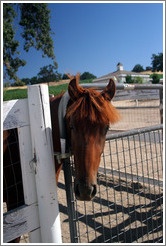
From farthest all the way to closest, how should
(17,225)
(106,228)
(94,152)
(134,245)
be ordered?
(106,228) → (94,152) → (134,245) → (17,225)

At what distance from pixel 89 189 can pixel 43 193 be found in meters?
0.32

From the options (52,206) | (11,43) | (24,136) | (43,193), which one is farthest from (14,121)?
(11,43)

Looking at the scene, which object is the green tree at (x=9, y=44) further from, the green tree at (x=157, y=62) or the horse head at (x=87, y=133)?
the green tree at (x=157, y=62)

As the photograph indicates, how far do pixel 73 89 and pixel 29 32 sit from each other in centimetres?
2259

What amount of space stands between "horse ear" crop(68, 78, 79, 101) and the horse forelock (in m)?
0.11

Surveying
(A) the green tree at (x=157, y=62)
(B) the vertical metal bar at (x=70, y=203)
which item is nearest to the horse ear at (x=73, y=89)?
(B) the vertical metal bar at (x=70, y=203)

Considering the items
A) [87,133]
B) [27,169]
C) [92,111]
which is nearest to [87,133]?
[87,133]

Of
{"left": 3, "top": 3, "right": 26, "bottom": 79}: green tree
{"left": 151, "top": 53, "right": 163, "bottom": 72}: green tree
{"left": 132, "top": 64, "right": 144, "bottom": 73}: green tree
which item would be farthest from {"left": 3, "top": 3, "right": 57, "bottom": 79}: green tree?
{"left": 132, "top": 64, "right": 144, "bottom": 73}: green tree

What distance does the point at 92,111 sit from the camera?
1.58m

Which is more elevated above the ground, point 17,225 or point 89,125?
point 89,125

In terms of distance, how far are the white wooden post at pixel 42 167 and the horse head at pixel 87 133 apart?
0.23m

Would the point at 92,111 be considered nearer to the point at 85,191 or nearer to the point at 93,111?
the point at 93,111

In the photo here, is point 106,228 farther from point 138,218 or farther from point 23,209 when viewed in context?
point 23,209

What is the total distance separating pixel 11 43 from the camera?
1967 cm
